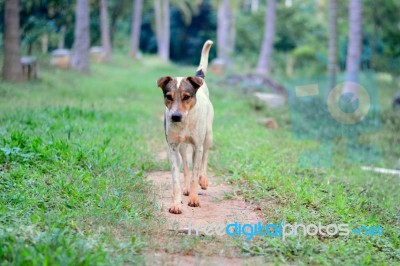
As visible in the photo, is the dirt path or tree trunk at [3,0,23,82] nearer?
the dirt path

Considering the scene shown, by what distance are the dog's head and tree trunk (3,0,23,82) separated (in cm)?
1023

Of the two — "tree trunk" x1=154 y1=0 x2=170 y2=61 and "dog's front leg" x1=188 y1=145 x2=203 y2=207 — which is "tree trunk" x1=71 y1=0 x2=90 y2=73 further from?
"tree trunk" x1=154 y1=0 x2=170 y2=61

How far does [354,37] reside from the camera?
15930mm

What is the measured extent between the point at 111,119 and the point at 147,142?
1.71 metres

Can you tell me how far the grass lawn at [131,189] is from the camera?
14.7ft

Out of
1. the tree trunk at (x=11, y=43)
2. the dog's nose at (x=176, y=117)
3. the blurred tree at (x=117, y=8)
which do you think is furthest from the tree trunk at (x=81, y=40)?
the dog's nose at (x=176, y=117)

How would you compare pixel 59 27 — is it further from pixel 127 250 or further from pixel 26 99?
pixel 127 250

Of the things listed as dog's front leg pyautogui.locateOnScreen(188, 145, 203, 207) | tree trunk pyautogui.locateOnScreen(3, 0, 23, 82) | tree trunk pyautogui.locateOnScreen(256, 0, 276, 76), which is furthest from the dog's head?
tree trunk pyautogui.locateOnScreen(256, 0, 276, 76)

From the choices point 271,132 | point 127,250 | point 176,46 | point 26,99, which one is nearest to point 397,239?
point 127,250

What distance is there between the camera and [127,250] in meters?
4.39

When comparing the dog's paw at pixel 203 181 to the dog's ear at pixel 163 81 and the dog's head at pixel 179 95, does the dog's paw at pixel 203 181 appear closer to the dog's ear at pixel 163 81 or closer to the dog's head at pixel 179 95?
the dog's head at pixel 179 95

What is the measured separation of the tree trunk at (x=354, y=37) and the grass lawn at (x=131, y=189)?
4.85 metres

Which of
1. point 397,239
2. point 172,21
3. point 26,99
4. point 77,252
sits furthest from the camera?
point 172,21

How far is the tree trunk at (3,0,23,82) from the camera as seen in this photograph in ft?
47.0
